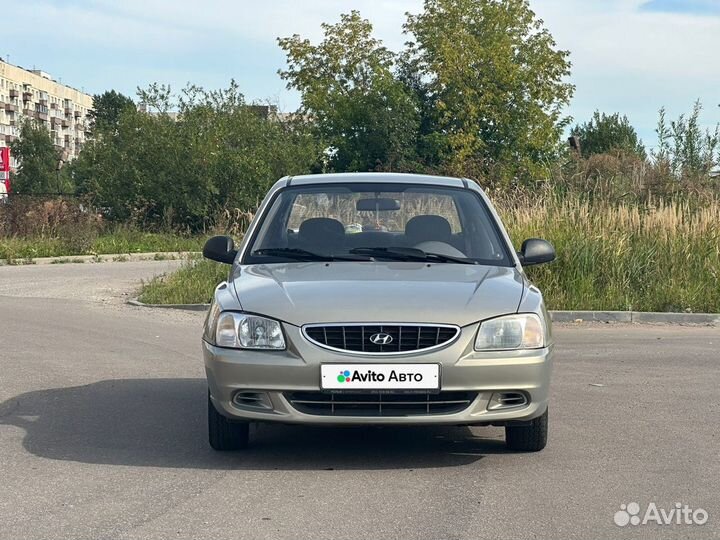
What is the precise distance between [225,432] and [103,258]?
22083 mm

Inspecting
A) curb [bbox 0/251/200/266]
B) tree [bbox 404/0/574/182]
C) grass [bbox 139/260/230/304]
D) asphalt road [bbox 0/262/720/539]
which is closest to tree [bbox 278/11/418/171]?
tree [bbox 404/0/574/182]

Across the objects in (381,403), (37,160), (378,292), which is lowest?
(381,403)

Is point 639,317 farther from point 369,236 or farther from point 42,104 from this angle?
point 42,104

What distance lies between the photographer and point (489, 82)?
60375 millimetres

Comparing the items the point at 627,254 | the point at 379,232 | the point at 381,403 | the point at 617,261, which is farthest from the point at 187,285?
the point at 381,403

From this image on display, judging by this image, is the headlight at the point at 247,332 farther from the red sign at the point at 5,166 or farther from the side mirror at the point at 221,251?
the red sign at the point at 5,166

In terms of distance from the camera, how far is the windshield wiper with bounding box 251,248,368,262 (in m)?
7.08

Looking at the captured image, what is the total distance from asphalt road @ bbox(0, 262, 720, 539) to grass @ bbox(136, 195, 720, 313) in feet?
17.7

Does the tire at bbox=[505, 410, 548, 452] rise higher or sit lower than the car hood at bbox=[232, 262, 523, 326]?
lower

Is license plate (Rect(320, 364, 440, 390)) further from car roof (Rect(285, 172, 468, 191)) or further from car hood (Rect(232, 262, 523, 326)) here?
car roof (Rect(285, 172, 468, 191))

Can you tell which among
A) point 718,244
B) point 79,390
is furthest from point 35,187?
point 79,390

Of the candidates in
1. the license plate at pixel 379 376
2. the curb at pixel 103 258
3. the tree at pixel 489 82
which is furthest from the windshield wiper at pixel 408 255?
the tree at pixel 489 82

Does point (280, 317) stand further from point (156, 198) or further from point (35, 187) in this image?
point (35, 187)

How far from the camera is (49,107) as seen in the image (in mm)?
155500
